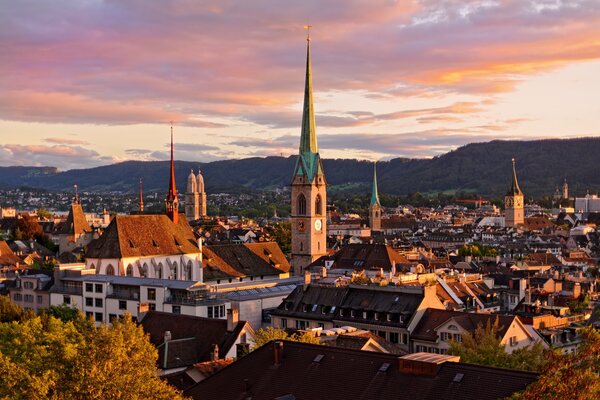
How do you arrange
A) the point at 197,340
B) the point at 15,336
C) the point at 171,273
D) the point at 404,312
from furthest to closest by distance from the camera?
the point at 171,273 → the point at 404,312 → the point at 197,340 → the point at 15,336

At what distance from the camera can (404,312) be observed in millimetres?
63688

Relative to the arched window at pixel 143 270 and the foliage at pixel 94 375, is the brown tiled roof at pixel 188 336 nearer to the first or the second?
the foliage at pixel 94 375

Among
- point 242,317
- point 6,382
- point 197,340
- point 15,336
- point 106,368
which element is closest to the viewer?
point 106,368

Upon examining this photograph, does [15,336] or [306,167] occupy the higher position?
[306,167]

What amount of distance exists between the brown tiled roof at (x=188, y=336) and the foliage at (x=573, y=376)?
31284mm

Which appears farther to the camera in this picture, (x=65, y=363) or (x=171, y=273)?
(x=171, y=273)

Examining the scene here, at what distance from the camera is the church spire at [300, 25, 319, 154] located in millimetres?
112812

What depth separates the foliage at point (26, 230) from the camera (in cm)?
14562

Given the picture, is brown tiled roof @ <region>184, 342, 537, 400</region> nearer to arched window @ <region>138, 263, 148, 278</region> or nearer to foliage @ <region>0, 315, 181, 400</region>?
foliage @ <region>0, 315, 181, 400</region>

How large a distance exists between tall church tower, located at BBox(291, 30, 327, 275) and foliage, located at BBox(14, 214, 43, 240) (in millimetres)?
54585

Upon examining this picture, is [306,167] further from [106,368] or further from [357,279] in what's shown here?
[106,368]

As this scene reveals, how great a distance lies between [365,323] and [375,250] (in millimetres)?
41178

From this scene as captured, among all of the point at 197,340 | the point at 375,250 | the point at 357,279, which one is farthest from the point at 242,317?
the point at 375,250

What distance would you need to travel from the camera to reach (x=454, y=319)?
5853 cm
